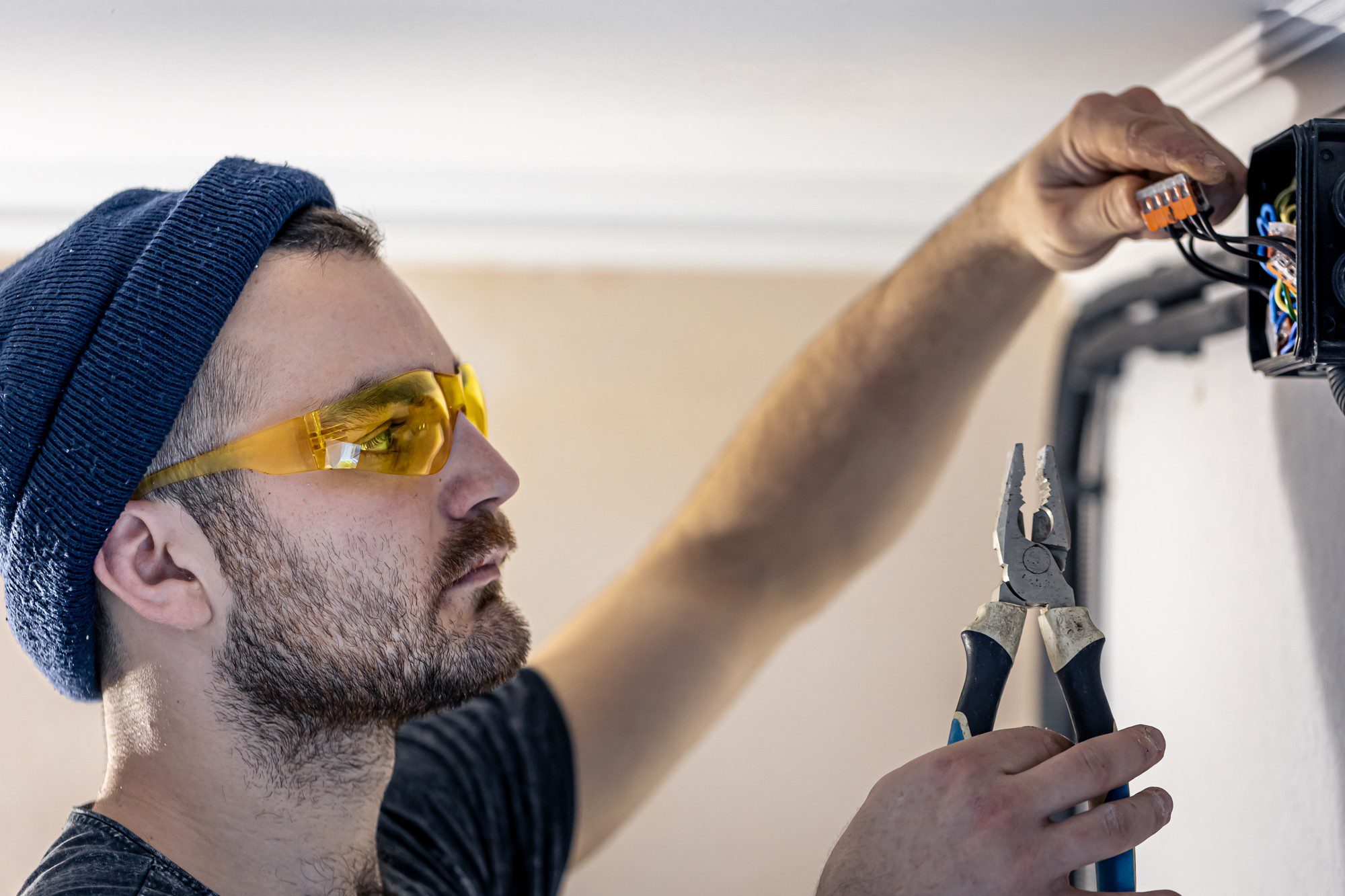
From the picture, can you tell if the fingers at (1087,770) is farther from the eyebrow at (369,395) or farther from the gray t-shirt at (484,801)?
the gray t-shirt at (484,801)

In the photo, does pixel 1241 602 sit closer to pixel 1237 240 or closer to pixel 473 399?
pixel 1237 240

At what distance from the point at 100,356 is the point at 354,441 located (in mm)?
209

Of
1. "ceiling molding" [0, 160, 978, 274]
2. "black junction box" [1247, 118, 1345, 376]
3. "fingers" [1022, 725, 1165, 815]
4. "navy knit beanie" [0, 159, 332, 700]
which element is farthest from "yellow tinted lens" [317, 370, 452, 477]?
"black junction box" [1247, 118, 1345, 376]

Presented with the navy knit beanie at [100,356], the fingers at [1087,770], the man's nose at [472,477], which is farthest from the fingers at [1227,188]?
the navy knit beanie at [100,356]

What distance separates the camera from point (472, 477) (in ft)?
3.23

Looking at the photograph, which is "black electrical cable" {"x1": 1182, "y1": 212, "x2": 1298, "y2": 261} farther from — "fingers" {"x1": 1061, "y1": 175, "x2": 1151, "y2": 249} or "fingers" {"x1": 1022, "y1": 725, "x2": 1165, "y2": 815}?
"fingers" {"x1": 1022, "y1": 725, "x2": 1165, "y2": 815}

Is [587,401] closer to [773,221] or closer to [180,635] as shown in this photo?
[773,221]

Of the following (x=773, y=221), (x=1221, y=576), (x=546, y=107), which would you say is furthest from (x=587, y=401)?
(x=1221, y=576)

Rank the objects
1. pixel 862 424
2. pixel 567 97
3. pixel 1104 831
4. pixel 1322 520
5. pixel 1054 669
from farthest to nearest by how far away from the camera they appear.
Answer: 1. pixel 862 424
2. pixel 567 97
3. pixel 1322 520
4. pixel 1054 669
5. pixel 1104 831

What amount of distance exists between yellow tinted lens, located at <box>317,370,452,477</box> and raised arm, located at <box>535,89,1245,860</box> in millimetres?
456

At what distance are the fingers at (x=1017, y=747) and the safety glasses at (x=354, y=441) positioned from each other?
55cm

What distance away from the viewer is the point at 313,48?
872 millimetres

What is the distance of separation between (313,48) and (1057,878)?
0.83 meters

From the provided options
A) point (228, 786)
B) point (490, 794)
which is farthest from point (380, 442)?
point (490, 794)
